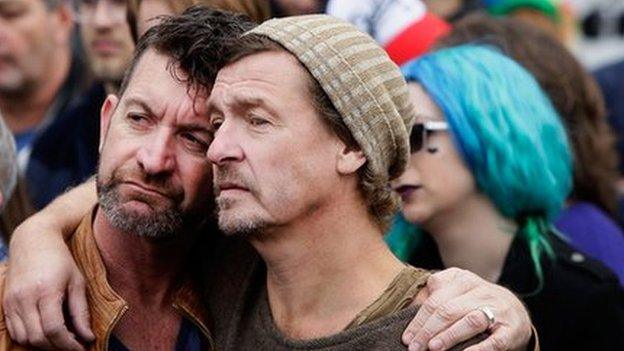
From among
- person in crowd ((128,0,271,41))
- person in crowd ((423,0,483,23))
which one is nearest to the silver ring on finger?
person in crowd ((128,0,271,41))

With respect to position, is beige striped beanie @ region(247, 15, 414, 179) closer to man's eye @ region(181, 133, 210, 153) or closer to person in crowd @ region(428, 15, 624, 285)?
man's eye @ region(181, 133, 210, 153)

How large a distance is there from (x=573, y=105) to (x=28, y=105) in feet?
8.89

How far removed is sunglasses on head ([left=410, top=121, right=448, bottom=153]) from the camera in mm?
5125

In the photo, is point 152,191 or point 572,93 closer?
point 152,191

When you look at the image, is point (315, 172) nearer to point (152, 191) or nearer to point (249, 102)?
point (249, 102)

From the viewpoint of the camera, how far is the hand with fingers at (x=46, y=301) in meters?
3.78

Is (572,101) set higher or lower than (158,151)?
lower

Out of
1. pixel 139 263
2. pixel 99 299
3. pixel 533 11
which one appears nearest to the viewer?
pixel 99 299

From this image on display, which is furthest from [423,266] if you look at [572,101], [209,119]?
[209,119]

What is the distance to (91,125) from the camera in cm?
645

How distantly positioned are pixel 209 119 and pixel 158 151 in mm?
148

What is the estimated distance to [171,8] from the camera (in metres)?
4.71

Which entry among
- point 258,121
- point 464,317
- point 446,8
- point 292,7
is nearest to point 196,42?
point 258,121

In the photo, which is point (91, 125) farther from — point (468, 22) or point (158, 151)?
point (158, 151)
